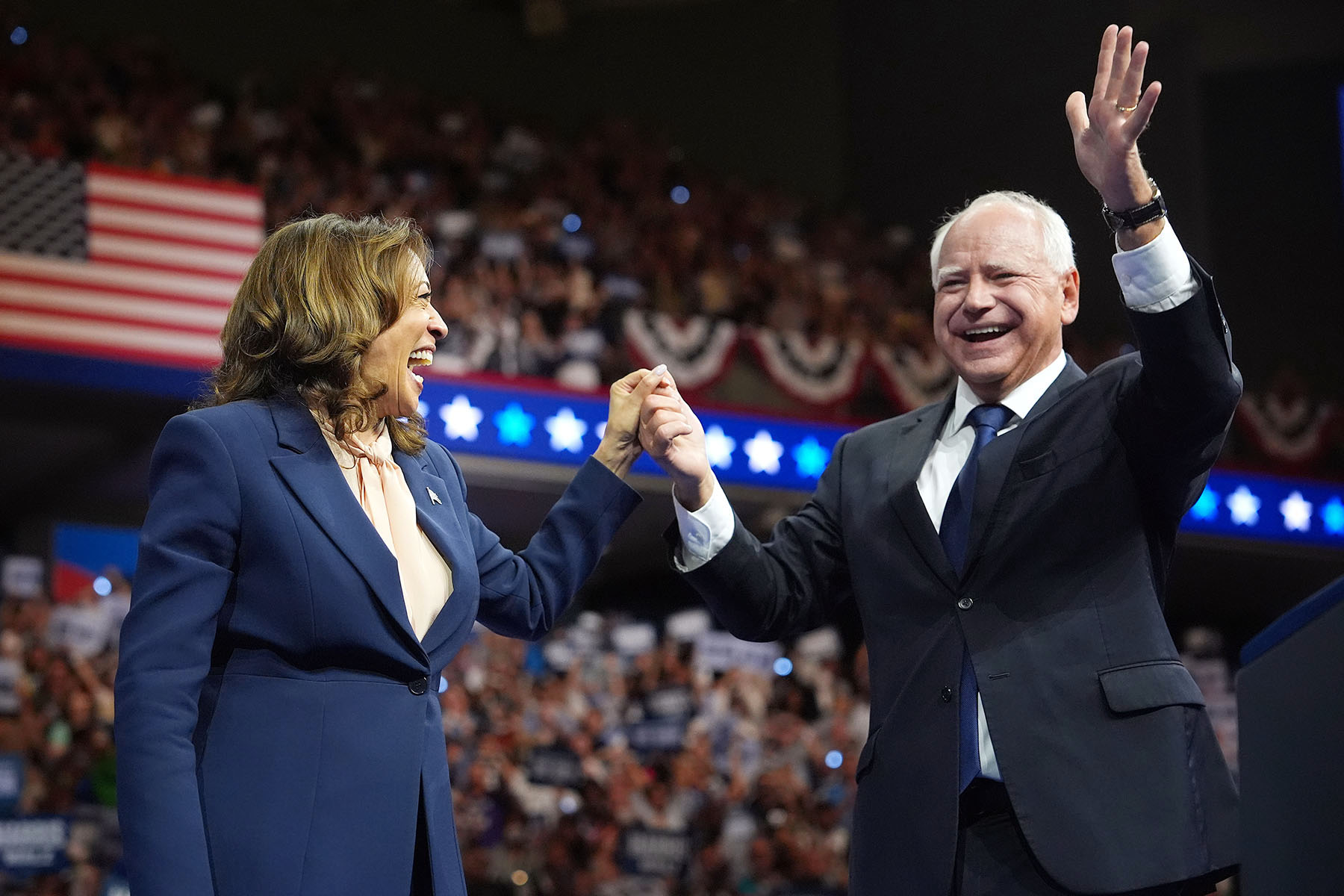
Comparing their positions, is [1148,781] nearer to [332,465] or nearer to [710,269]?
[332,465]

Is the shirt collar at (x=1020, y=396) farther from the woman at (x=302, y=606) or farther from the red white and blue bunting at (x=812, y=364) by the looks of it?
the red white and blue bunting at (x=812, y=364)

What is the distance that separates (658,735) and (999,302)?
5.61m

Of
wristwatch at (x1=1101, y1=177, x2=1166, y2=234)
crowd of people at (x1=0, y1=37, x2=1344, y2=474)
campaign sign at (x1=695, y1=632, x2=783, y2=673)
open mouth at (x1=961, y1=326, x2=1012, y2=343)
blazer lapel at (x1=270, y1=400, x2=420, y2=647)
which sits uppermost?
crowd of people at (x1=0, y1=37, x2=1344, y2=474)

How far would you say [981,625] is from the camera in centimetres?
199

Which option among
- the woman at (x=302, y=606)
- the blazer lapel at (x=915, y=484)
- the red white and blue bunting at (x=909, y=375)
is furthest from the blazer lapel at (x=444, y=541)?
the red white and blue bunting at (x=909, y=375)

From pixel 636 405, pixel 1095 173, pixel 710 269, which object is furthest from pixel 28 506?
pixel 1095 173

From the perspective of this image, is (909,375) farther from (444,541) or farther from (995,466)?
(444,541)

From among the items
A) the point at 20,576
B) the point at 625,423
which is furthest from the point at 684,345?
the point at 625,423

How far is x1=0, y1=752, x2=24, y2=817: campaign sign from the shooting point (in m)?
5.35

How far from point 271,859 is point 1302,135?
39.8 ft

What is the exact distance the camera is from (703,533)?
2.23 metres

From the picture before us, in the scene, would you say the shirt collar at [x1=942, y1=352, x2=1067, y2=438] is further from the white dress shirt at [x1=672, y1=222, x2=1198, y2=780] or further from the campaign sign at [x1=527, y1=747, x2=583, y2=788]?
the campaign sign at [x1=527, y1=747, x2=583, y2=788]

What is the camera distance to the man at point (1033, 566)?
1881 mm

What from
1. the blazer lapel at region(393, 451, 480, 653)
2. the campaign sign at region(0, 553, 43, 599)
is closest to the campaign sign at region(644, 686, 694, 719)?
the campaign sign at region(0, 553, 43, 599)
